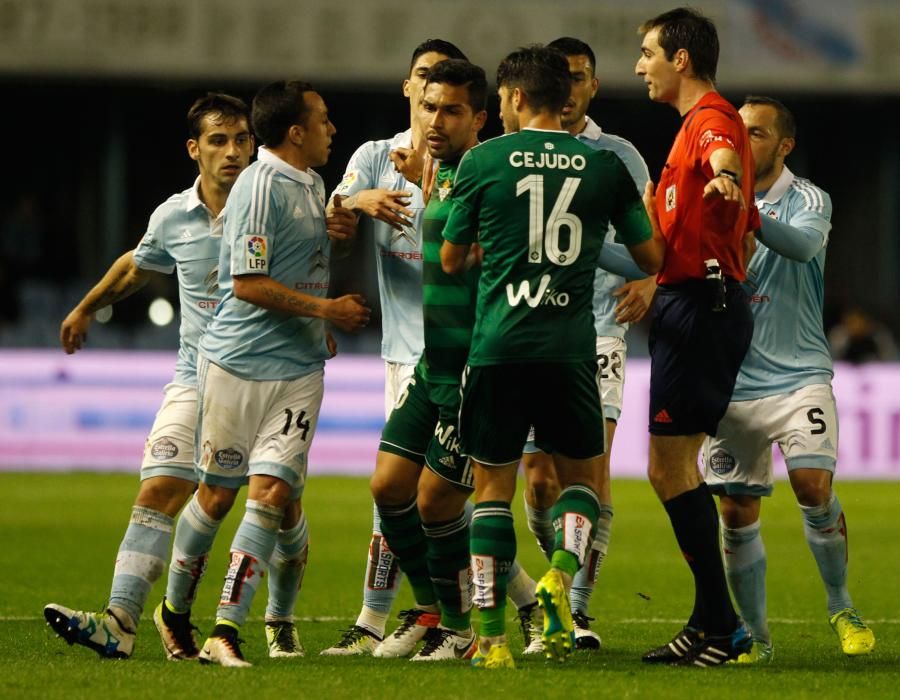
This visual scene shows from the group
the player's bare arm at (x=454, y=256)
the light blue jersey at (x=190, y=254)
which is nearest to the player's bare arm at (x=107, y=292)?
the light blue jersey at (x=190, y=254)

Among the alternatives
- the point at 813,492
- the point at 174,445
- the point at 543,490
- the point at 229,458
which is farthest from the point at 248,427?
the point at 813,492

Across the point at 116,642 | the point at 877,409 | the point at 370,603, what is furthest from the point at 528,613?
the point at 877,409

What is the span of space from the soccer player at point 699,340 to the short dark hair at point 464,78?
75 centimetres

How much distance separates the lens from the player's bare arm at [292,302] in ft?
20.2

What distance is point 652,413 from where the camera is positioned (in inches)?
248

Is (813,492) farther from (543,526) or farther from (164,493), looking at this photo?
(164,493)

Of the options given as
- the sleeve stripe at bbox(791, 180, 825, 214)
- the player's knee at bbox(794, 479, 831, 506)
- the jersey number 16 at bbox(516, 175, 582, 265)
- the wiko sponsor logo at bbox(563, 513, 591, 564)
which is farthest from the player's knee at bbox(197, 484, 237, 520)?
the sleeve stripe at bbox(791, 180, 825, 214)

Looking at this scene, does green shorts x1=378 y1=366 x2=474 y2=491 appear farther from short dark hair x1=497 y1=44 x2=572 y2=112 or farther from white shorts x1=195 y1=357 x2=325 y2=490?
short dark hair x1=497 y1=44 x2=572 y2=112

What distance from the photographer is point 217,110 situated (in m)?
6.93

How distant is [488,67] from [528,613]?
15075mm

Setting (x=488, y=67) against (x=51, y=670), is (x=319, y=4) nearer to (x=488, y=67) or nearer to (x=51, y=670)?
(x=488, y=67)

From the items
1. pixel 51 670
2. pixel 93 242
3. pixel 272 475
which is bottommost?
pixel 51 670

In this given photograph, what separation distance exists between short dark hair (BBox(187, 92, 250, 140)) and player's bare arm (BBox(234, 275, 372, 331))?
997 mm

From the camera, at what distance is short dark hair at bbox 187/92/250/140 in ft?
22.7
